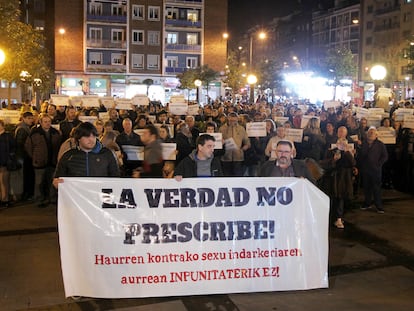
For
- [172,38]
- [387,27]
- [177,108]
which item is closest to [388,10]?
[387,27]

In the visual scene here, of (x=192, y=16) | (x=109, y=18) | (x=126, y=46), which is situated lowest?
(x=126, y=46)

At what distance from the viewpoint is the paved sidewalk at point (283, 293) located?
6.12m

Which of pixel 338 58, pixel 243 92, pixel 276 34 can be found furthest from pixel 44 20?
pixel 276 34

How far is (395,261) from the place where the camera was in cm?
808

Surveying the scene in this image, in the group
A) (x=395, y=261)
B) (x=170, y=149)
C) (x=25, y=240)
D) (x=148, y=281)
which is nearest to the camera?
(x=148, y=281)

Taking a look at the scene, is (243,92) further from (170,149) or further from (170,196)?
(170,196)

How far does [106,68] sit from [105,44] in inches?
108

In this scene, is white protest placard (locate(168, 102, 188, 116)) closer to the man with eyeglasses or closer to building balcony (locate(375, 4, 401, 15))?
the man with eyeglasses

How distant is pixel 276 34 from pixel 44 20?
71390 millimetres

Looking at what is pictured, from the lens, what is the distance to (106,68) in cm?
6588

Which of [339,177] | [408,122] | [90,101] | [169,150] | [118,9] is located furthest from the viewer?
[118,9]

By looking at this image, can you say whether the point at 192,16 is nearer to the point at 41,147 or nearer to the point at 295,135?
the point at 295,135

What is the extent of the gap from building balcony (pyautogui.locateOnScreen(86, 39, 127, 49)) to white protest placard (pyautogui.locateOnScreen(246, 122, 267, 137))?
181 ft

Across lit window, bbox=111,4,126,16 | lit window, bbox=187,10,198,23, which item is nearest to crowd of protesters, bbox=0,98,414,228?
lit window, bbox=111,4,126,16
